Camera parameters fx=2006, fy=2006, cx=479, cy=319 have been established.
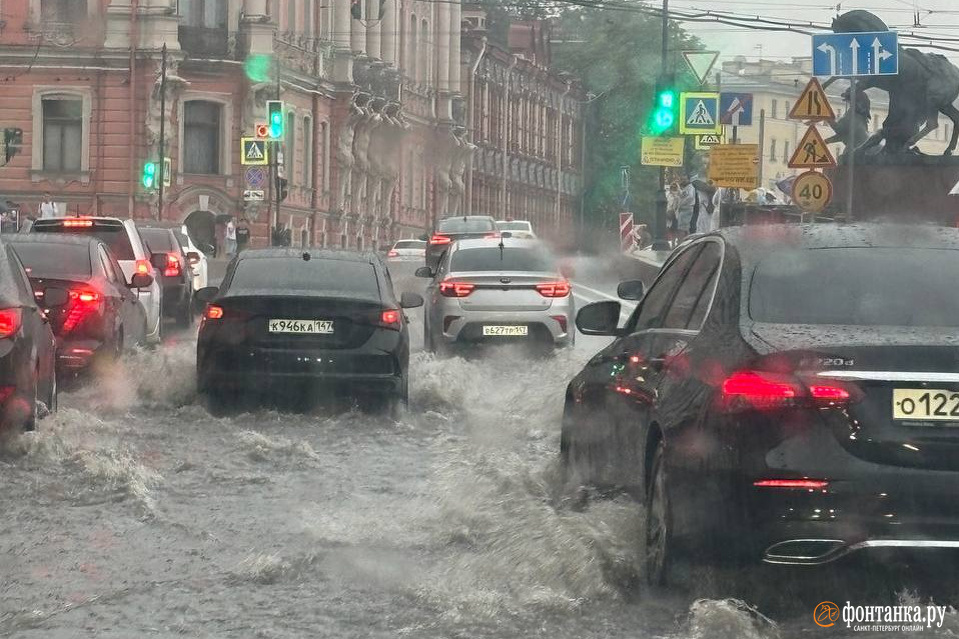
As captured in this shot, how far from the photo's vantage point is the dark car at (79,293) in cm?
1723

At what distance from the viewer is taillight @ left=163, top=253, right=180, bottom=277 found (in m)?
28.9

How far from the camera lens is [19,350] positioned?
12000 millimetres

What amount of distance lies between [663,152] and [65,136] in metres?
22.4

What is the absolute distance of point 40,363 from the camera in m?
13.0

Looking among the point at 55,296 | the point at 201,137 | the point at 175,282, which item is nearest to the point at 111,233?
the point at 175,282

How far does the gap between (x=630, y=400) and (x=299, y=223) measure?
62.8 meters

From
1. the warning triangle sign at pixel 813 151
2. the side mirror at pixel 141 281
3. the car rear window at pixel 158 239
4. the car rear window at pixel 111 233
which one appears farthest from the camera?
the car rear window at pixel 158 239

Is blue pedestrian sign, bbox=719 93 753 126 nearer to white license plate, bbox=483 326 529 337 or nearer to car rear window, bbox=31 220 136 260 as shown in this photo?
car rear window, bbox=31 220 136 260

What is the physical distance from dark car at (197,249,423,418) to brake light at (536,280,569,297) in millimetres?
6889

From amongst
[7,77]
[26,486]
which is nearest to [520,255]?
[26,486]

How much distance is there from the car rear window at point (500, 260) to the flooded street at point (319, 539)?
7864 mm

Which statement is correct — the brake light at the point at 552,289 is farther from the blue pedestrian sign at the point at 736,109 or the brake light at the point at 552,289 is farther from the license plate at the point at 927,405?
the blue pedestrian sign at the point at 736,109

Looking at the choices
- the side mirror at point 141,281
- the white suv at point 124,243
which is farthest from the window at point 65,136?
the side mirror at point 141,281

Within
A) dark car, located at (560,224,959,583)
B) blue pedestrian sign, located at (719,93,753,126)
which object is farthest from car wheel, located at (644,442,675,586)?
blue pedestrian sign, located at (719,93,753,126)
